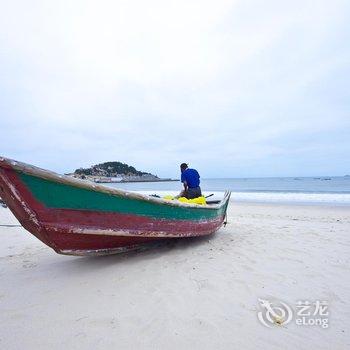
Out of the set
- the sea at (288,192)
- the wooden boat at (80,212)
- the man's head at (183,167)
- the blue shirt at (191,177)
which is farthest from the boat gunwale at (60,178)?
the sea at (288,192)

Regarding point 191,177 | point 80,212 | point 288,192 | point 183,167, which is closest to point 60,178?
point 80,212

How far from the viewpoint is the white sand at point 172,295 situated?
242 cm

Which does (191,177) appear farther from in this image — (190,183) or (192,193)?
(192,193)

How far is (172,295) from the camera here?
126 inches

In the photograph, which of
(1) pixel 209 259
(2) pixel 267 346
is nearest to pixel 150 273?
(1) pixel 209 259

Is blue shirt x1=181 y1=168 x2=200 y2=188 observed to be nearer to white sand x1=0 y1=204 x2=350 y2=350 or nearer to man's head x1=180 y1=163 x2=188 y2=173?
man's head x1=180 y1=163 x2=188 y2=173

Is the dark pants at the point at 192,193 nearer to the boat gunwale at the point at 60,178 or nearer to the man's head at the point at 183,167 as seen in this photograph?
the man's head at the point at 183,167

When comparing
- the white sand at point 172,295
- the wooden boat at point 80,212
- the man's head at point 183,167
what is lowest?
the white sand at point 172,295

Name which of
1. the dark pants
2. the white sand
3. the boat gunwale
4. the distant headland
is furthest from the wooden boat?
the distant headland

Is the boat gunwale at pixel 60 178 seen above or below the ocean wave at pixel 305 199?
above

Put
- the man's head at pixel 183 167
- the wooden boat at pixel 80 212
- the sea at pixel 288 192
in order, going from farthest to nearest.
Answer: the sea at pixel 288 192, the man's head at pixel 183 167, the wooden boat at pixel 80 212

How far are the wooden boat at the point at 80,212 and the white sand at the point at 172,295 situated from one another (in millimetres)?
409

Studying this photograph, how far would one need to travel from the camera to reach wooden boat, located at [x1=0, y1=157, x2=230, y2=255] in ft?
10.8

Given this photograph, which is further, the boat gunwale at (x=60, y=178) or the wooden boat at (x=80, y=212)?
the wooden boat at (x=80, y=212)
